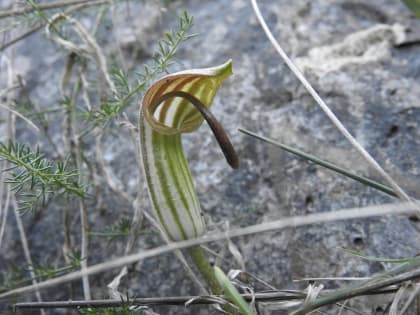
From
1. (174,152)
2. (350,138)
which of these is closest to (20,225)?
(174,152)

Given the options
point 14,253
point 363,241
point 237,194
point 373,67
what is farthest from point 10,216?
point 373,67

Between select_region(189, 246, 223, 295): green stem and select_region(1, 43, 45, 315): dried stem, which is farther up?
select_region(1, 43, 45, 315): dried stem

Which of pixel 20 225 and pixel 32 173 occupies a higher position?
pixel 32 173

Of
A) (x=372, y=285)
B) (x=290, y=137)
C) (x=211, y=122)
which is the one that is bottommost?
(x=372, y=285)

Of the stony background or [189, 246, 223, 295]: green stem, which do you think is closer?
[189, 246, 223, 295]: green stem

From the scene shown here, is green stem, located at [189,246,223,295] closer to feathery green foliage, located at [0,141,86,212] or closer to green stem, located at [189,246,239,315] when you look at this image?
green stem, located at [189,246,239,315]

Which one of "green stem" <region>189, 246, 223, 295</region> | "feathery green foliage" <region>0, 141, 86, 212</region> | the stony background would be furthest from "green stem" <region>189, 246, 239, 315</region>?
"feathery green foliage" <region>0, 141, 86, 212</region>

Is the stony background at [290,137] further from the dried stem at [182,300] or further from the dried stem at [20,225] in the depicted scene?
the dried stem at [182,300]

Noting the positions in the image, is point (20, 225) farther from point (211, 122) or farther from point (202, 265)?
point (211, 122)

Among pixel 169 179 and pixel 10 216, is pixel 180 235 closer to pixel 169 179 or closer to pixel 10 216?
pixel 169 179

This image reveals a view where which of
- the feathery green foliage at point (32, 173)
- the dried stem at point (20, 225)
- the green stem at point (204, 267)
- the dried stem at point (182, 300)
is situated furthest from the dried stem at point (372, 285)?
the dried stem at point (20, 225)
